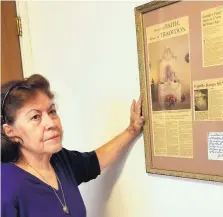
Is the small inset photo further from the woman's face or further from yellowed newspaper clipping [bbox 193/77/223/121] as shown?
the woman's face

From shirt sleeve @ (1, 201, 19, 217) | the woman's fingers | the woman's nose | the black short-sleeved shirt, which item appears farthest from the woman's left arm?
shirt sleeve @ (1, 201, 19, 217)

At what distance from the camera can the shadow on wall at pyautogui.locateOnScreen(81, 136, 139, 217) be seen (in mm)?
1196

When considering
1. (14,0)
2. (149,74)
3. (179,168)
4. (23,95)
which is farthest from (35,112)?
(14,0)

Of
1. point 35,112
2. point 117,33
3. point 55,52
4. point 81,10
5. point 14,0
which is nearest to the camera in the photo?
point 35,112

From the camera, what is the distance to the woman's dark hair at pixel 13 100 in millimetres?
973

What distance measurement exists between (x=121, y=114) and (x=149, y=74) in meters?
0.21

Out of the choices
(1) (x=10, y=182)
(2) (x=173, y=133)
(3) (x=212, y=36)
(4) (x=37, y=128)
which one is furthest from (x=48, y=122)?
(3) (x=212, y=36)

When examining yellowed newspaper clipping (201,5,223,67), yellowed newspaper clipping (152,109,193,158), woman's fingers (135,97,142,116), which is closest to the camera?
yellowed newspaper clipping (201,5,223,67)

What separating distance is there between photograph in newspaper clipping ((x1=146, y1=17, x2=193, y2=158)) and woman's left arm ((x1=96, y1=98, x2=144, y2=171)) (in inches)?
2.4

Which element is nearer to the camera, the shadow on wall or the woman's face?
the woman's face

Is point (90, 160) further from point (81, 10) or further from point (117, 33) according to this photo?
point (81, 10)

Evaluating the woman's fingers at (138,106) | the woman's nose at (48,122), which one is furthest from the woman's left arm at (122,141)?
the woman's nose at (48,122)

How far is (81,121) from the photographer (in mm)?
1344

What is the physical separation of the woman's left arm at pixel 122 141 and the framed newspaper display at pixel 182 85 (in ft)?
0.09
